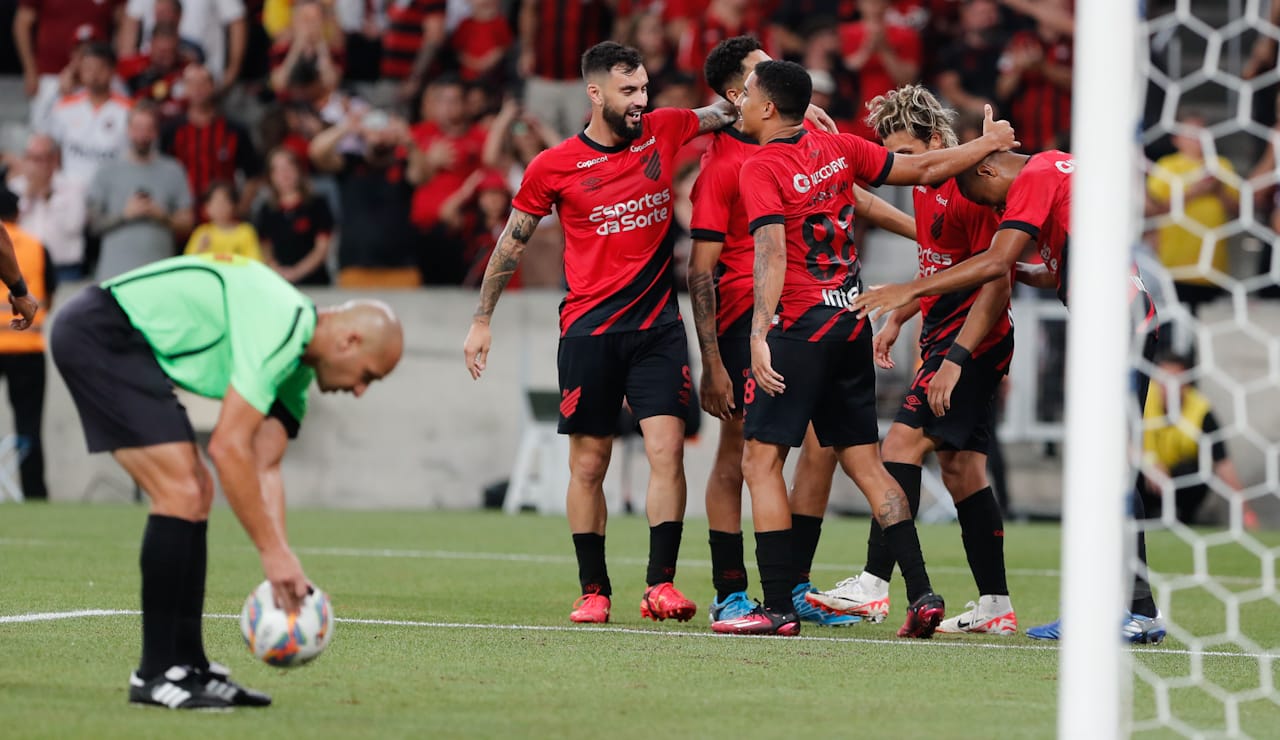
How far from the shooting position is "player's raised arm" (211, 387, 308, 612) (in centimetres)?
489

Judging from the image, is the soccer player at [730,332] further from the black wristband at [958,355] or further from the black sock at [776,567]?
the black wristband at [958,355]

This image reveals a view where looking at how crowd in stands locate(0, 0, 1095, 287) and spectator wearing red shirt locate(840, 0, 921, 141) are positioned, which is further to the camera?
spectator wearing red shirt locate(840, 0, 921, 141)

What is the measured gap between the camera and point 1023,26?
662 inches

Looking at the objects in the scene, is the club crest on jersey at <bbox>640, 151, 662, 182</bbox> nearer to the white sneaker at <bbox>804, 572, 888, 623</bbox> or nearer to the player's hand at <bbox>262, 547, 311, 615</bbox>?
the white sneaker at <bbox>804, 572, 888, 623</bbox>

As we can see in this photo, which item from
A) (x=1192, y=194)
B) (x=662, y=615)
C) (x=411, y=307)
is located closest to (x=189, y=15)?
(x=411, y=307)

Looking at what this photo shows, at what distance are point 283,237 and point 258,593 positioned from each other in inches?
438

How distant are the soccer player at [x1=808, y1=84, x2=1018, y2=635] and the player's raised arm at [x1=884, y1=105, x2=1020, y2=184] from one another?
1.16ft

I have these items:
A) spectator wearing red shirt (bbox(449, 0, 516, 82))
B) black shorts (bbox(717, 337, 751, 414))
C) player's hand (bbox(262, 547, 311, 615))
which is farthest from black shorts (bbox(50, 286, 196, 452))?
spectator wearing red shirt (bbox(449, 0, 516, 82))

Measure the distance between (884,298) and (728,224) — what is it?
1.12 metres

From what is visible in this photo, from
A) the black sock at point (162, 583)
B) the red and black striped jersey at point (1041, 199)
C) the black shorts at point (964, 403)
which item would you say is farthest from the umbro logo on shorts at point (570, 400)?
the black sock at point (162, 583)

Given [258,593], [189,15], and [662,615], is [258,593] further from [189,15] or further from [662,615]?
[189,15]

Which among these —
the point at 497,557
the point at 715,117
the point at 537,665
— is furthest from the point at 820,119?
the point at 497,557

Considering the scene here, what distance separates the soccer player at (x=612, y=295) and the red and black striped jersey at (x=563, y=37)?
943cm

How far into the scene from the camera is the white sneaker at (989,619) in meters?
7.71
